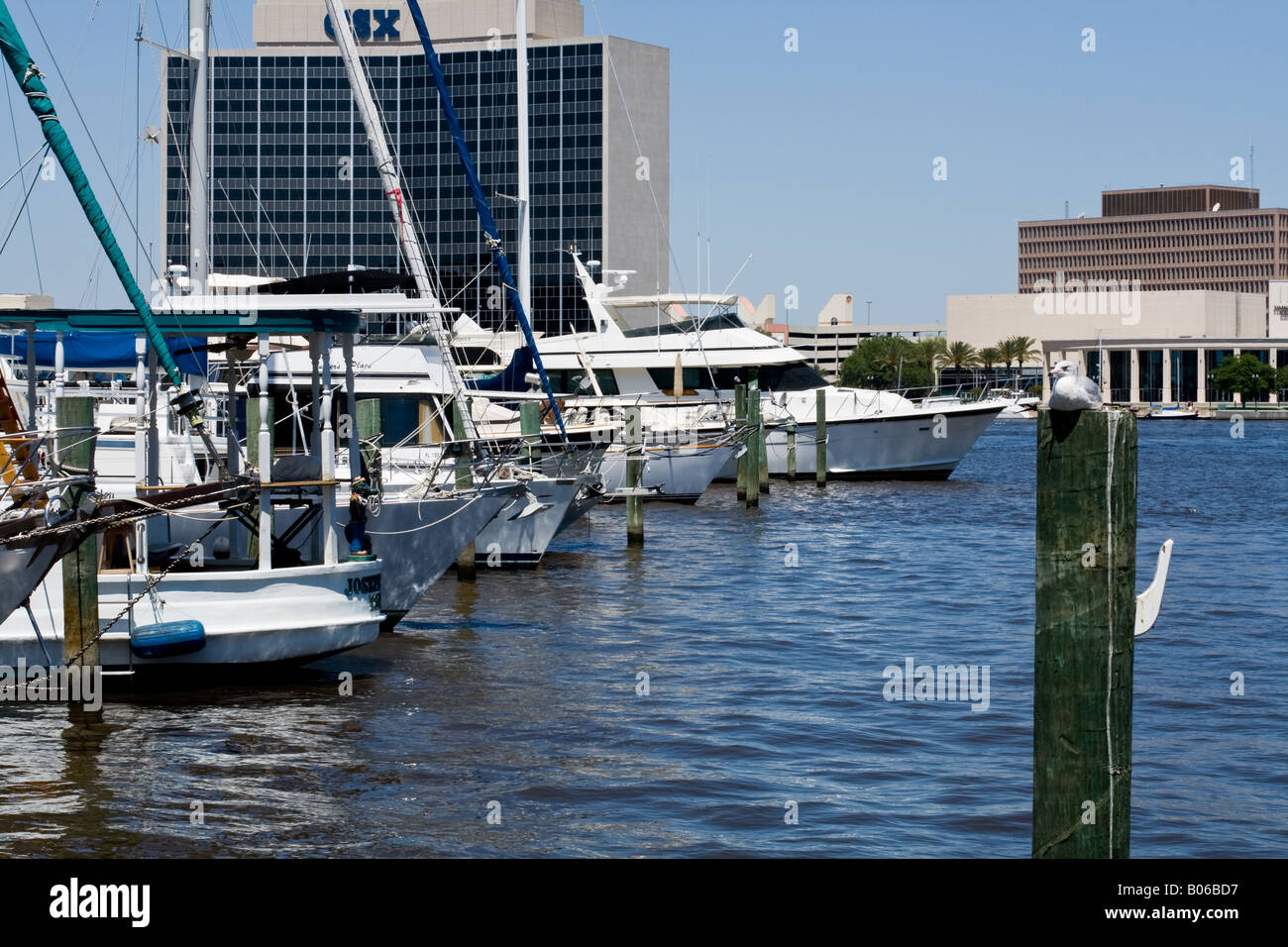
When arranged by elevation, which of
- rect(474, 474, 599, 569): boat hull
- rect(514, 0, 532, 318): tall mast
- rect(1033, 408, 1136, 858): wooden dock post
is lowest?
rect(474, 474, 599, 569): boat hull

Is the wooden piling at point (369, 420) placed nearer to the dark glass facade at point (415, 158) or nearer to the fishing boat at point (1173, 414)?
the dark glass facade at point (415, 158)

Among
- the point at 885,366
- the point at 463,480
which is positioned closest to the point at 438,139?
the point at 885,366

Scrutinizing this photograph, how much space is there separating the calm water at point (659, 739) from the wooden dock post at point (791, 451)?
73.1 feet

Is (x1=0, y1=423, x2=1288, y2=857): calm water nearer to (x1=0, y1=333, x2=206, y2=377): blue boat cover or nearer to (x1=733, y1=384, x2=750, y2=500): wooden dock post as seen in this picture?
(x1=0, y1=333, x2=206, y2=377): blue boat cover

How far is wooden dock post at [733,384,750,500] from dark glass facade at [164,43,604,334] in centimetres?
9137

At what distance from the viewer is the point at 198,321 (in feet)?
53.1

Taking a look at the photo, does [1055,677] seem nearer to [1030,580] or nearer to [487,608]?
[487,608]

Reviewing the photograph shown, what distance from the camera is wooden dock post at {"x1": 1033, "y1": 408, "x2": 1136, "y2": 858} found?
7504 millimetres

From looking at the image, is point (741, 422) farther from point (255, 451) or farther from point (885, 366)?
point (885, 366)

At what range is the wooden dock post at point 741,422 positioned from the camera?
4120 cm

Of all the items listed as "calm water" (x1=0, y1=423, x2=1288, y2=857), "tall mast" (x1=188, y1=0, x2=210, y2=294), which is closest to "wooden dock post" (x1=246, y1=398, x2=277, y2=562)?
"calm water" (x1=0, y1=423, x2=1288, y2=857)

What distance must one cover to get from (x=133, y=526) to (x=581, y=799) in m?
5.74

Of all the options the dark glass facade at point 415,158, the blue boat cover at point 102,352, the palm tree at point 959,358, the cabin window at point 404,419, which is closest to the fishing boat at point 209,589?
the blue boat cover at point 102,352
